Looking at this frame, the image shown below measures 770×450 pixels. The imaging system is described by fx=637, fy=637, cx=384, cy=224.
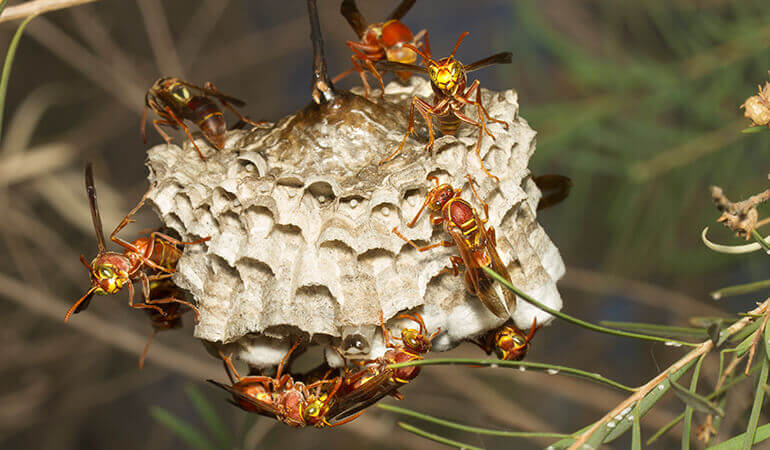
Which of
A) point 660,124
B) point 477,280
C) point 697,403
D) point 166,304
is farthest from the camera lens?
point 660,124

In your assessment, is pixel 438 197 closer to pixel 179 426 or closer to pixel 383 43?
pixel 383 43

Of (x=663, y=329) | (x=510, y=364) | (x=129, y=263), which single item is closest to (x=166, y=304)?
(x=129, y=263)

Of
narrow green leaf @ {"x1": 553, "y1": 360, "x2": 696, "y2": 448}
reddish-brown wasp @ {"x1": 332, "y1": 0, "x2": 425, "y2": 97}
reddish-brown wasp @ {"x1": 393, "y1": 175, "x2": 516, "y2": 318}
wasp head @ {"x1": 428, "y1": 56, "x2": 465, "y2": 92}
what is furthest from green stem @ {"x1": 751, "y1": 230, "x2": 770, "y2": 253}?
reddish-brown wasp @ {"x1": 332, "y1": 0, "x2": 425, "y2": 97}

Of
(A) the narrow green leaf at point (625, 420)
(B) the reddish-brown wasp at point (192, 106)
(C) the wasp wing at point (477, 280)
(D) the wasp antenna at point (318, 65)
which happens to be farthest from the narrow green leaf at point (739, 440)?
(B) the reddish-brown wasp at point (192, 106)

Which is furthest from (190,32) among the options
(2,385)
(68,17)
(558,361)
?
(558,361)

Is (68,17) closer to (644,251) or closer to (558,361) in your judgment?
(644,251)

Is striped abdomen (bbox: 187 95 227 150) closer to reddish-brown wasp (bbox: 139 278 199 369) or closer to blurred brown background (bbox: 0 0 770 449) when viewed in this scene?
reddish-brown wasp (bbox: 139 278 199 369)
